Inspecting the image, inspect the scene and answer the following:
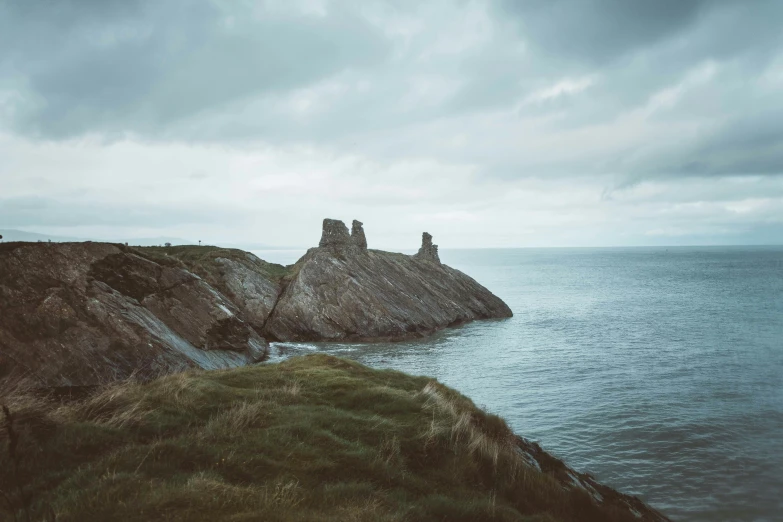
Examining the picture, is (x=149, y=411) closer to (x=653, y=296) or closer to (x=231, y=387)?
(x=231, y=387)

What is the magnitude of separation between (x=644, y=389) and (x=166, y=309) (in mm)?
33109

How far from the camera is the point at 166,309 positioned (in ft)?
99.3

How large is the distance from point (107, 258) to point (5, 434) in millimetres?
21602

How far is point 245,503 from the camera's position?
793cm

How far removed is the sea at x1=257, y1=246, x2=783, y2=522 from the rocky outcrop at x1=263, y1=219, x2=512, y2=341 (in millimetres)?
3676

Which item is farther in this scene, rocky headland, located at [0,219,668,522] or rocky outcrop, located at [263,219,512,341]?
rocky outcrop, located at [263,219,512,341]

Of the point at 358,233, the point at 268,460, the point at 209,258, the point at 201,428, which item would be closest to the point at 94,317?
the point at 201,428

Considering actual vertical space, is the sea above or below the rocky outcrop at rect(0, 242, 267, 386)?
below

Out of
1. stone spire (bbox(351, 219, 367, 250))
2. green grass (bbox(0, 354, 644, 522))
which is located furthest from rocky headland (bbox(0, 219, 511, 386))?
green grass (bbox(0, 354, 644, 522))

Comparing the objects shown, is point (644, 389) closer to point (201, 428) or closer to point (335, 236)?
point (201, 428)

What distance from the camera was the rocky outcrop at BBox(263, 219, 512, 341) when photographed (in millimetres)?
52156

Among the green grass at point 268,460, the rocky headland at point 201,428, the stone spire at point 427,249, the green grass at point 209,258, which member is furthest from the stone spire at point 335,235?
the green grass at point 268,460

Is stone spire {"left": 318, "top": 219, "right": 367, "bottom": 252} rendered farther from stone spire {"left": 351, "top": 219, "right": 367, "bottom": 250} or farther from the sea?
the sea

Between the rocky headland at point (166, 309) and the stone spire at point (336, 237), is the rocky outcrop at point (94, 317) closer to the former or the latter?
the rocky headland at point (166, 309)
